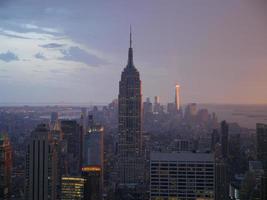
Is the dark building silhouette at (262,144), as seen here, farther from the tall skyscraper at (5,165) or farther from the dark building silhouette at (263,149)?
the tall skyscraper at (5,165)

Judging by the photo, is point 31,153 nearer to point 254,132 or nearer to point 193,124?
point 193,124

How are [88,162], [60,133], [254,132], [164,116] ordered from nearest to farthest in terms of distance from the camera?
1. [254,132]
2. [164,116]
3. [60,133]
4. [88,162]

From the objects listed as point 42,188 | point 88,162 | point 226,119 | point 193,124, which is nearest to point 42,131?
point 42,188

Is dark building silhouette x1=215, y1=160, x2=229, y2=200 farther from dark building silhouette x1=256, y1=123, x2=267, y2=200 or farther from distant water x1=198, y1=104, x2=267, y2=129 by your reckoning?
distant water x1=198, y1=104, x2=267, y2=129

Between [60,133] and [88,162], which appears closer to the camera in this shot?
[60,133]

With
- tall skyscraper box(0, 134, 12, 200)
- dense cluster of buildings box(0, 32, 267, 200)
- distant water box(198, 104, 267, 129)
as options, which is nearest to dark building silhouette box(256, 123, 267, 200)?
dense cluster of buildings box(0, 32, 267, 200)

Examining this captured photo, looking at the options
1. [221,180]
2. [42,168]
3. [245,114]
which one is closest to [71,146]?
[42,168]
